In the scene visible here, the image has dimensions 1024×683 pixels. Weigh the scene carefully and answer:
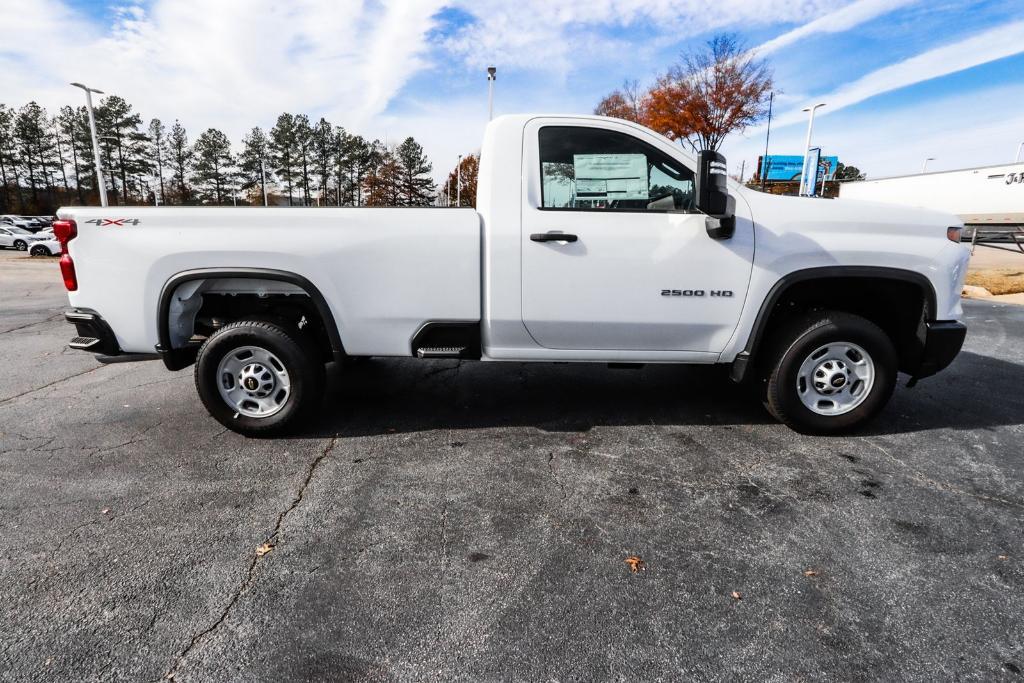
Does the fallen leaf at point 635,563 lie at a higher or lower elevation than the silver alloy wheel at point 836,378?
lower

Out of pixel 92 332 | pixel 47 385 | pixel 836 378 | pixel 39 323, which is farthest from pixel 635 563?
pixel 39 323

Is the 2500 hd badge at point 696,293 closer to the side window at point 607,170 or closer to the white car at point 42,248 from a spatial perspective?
the side window at point 607,170

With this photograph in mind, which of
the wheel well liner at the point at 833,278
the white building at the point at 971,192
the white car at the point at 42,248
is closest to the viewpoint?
the wheel well liner at the point at 833,278

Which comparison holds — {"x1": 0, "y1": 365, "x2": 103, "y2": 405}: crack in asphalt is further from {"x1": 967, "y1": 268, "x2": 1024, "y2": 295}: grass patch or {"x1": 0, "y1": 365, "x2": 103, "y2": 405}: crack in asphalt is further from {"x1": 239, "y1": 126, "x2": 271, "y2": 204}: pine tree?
{"x1": 239, "y1": 126, "x2": 271, "y2": 204}: pine tree

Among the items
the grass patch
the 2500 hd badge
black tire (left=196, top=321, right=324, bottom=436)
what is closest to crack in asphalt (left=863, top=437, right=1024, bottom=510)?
the 2500 hd badge

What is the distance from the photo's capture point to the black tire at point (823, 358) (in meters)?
3.74

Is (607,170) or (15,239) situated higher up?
(607,170)

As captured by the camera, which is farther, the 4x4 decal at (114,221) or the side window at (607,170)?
the side window at (607,170)

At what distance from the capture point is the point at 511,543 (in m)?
2.71

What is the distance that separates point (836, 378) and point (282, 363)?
3725 mm

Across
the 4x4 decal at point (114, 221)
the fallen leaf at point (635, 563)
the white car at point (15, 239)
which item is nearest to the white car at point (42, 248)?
the white car at point (15, 239)

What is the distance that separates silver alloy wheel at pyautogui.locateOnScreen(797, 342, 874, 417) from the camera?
3824 millimetres

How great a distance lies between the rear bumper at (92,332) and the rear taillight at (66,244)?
17cm

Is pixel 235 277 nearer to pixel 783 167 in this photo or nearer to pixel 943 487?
pixel 943 487
